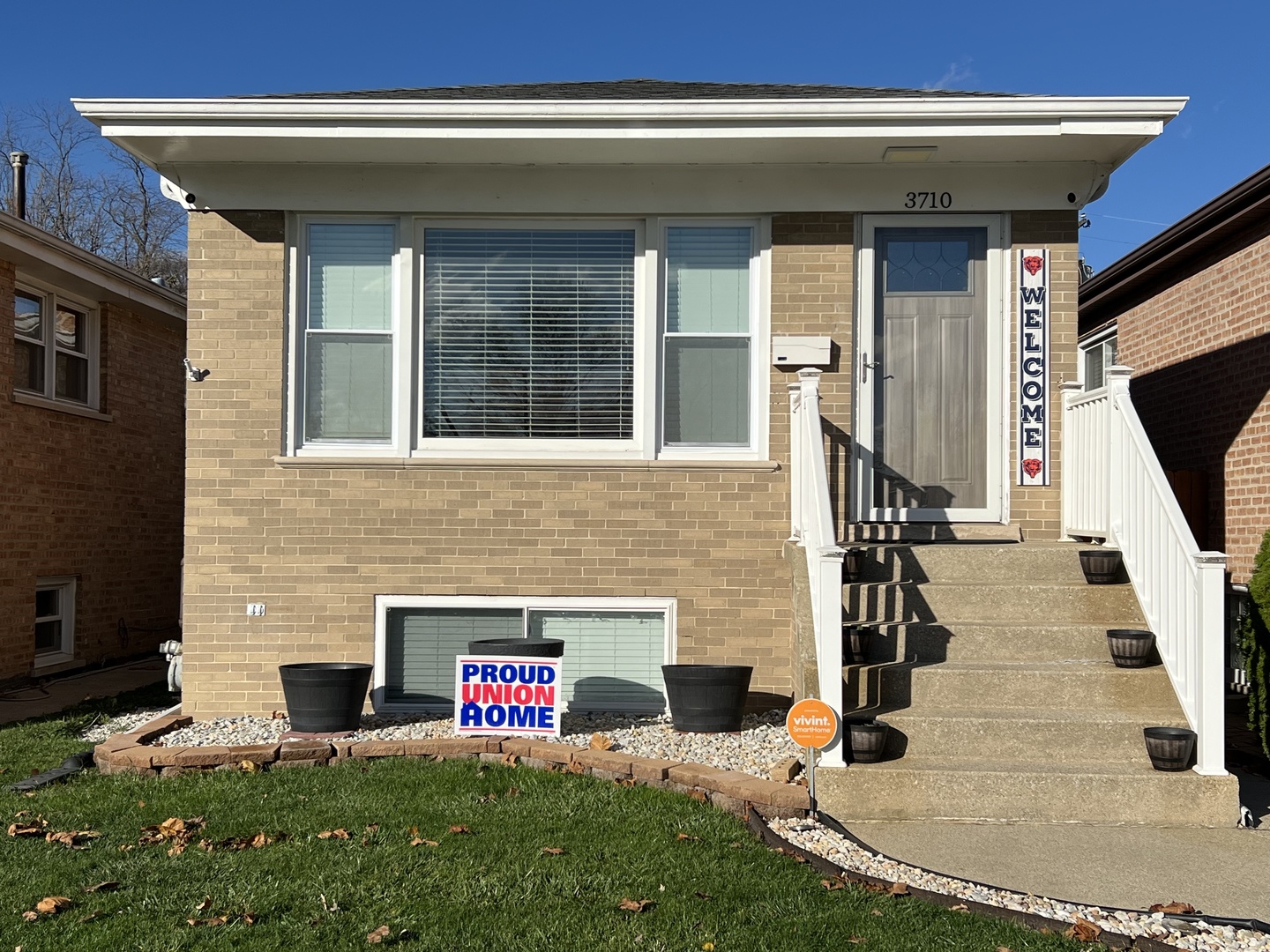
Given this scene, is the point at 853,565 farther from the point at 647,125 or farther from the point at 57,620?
the point at 57,620

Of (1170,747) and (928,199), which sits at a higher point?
(928,199)

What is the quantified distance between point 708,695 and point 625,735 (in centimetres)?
57

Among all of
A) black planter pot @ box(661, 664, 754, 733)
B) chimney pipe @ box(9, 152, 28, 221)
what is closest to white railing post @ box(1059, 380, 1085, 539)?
black planter pot @ box(661, 664, 754, 733)

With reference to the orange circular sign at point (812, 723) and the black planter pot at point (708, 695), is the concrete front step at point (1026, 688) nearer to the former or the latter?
the orange circular sign at point (812, 723)

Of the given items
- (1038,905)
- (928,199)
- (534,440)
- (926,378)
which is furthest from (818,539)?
(928,199)

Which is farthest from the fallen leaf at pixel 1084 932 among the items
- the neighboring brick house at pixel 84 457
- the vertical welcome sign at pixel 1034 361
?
the neighboring brick house at pixel 84 457

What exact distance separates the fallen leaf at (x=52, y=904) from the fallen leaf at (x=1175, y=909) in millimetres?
4097

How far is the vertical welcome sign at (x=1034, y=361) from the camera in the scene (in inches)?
306

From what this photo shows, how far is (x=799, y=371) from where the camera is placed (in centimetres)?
720

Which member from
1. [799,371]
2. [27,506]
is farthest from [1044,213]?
[27,506]

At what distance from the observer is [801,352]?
7.71 m

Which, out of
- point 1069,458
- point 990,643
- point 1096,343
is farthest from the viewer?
point 1096,343

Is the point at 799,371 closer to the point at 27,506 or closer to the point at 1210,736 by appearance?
the point at 1210,736

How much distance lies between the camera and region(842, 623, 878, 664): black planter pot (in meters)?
6.24
